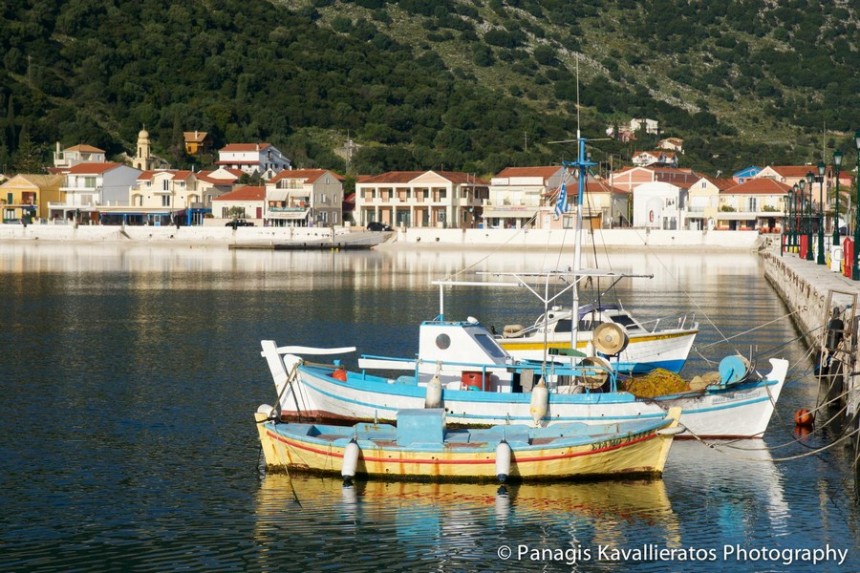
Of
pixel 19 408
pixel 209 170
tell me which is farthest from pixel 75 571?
pixel 209 170

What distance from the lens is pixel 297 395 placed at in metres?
31.1

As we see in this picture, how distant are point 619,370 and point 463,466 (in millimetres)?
9826

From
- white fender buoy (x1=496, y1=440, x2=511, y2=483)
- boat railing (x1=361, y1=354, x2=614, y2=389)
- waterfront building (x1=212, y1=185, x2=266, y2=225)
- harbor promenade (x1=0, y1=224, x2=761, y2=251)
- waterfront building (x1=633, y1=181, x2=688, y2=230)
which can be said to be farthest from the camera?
waterfront building (x1=212, y1=185, x2=266, y2=225)

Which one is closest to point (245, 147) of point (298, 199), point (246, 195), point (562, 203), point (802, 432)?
point (246, 195)

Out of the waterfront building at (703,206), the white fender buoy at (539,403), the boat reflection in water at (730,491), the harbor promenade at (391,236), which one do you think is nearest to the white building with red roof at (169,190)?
the harbor promenade at (391,236)

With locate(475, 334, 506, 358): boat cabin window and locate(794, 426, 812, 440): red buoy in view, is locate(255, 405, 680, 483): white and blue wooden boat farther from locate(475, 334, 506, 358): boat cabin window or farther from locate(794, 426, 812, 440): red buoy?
locate(794, 426, 812, 440): red buoy

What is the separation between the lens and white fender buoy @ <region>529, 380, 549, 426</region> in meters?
28.1

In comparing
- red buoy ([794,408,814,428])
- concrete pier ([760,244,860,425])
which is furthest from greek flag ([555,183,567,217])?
red buoy ([794,408,814,428])

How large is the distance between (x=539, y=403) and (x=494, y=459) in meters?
2.69

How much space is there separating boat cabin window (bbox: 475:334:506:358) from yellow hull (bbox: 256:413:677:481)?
19.0 feet

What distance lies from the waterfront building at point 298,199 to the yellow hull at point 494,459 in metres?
124

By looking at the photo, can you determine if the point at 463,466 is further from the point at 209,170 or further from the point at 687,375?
the point at 209,170

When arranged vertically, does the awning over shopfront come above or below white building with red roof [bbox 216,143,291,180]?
below

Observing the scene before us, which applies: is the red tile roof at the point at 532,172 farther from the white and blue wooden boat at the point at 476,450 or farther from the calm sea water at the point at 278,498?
the white and blue wooden boat at the point at 476,450
